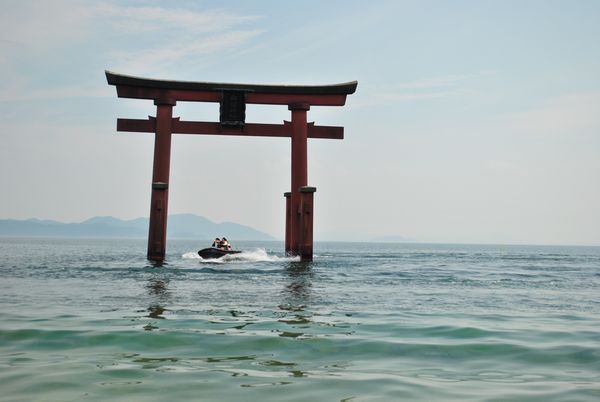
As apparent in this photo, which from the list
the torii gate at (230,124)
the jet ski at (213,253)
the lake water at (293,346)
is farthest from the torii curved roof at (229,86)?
the lake water at (293,346)

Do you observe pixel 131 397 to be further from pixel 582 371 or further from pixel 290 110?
pixel 290 110

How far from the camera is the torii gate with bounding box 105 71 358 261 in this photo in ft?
76.1

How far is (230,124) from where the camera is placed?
2444 centimetres

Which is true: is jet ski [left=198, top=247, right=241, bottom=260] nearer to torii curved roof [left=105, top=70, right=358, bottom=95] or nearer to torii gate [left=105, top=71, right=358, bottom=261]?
torii gate [left=105, top=71, right=358, bottom=261]

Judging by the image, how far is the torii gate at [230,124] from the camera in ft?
76.1

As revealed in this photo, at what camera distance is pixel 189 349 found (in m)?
7.16

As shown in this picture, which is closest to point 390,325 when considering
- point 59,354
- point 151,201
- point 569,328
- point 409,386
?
point 569,328

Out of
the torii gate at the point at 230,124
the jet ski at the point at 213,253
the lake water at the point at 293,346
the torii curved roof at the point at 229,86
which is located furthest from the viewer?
the jet ski at the point at 213,253

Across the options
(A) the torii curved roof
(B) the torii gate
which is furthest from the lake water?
(A) the torii curved roof

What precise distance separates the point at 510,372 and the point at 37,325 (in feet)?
20.7

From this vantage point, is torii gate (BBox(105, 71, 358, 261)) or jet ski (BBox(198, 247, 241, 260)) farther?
jet ski (BBox(198, 247, 241, 260))

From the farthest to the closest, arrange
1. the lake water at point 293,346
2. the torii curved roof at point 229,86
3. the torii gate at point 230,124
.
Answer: the torii curved roof at point 229,86 → the torii gate at point 230,124 → the lake water at point 293,346

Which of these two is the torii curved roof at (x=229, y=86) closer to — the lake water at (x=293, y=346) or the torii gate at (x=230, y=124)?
the torii gate at (x=230, y=124)

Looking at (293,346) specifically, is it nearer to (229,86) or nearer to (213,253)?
(229,86)
